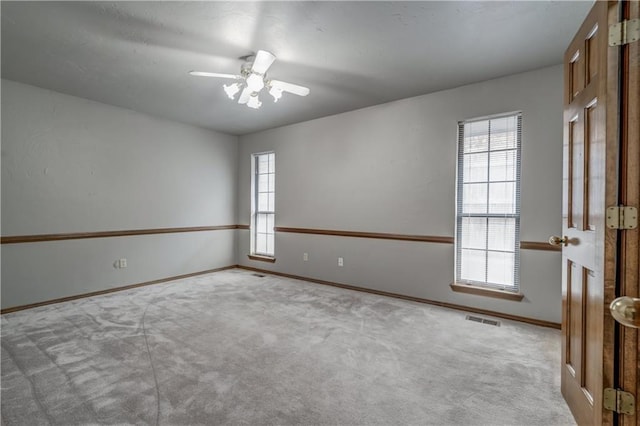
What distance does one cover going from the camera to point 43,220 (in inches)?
139

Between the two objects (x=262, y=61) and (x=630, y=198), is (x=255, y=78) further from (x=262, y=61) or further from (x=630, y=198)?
(x=630, y=198)

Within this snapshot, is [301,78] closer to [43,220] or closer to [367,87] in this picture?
[367,87]

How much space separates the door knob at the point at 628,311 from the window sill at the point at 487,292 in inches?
104

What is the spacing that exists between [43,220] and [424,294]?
4607 mm

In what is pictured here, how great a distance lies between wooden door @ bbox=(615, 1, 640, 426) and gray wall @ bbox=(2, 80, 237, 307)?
16.3 ft

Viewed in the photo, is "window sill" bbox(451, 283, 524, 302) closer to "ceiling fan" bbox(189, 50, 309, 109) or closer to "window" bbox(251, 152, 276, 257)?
"ceiling fan" bbox(189, 50, 309, 109)

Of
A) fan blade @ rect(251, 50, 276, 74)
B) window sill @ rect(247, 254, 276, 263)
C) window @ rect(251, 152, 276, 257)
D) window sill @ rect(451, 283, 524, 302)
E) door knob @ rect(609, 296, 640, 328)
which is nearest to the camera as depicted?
door knob @ rect(609, 296, 640, 328)

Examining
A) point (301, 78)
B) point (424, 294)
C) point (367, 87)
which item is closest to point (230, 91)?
point (301, 78)

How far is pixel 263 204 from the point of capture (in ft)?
18.2

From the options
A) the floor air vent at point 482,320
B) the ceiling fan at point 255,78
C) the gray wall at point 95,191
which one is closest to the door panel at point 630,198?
the floor air vent at point 482,320

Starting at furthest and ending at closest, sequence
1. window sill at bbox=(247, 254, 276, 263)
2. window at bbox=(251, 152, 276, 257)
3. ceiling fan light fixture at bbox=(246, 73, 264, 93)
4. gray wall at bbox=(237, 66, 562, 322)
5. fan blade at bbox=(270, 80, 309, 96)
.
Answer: window at bbox=(251, 152, 276, 257) → window sill at bbox=(247, 254, 276, 263) → gray wall at bbox=(237, 66, 562, 322) → fan blade at bbox=(270, 80, 309, 96) → ceiling fan light fixture at bbox=(246, 73, 264, 93)

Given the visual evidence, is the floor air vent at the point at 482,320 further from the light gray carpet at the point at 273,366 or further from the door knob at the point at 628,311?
the door knob at the point at 628,311

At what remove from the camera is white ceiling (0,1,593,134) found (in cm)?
211

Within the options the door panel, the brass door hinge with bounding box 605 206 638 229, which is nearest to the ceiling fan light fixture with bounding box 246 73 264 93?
the door panel
